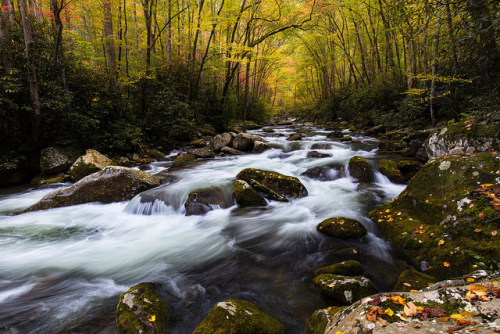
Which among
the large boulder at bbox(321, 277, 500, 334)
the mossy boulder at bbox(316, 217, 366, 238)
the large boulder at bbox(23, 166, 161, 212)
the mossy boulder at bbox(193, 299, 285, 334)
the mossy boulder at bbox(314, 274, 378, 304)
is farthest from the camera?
the large boulder at bbox(23, 166, 161, 212)

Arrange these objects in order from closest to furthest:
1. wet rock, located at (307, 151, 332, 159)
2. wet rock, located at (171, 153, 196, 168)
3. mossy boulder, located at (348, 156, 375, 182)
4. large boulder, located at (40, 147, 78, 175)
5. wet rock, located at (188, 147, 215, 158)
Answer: mossy boulder, located at (348, 156, 375, 182) < large boulder, located at (40, 147, 78, 175) < wet rock, located at (171, 153, 196, 168) < wet rock, located at (307, 151, 332, 159) < wet rock, located at (188, 147, 215, 158)

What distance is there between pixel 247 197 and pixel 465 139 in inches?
227

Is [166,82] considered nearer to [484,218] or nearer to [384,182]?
[384,182]

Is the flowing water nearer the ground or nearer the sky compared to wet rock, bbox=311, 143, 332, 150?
nearer the ground

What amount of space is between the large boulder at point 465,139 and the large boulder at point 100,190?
8615mm

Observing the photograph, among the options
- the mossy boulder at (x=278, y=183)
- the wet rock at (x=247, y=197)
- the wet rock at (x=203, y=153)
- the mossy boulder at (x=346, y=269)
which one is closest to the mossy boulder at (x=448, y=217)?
the mossy boulder at (x=346, y=269)

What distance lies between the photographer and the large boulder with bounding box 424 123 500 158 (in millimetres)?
5539

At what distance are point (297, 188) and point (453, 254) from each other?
3.85m

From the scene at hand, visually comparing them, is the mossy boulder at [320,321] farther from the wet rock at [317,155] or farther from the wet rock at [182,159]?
the wet rock at [317,155]

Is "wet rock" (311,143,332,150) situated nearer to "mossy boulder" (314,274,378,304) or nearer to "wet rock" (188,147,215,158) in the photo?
"wet rock" (188,147,215,158)

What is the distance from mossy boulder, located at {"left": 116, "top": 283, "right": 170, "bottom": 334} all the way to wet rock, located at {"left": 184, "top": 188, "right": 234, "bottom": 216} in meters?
3.08

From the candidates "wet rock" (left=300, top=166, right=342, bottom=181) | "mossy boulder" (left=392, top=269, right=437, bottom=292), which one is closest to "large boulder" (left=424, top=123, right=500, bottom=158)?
"wet rock" (left=300, top=166, right=342, bottom=181)

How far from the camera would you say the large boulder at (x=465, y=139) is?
5539 mm

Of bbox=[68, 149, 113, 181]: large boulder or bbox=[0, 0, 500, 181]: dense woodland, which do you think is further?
bbox=[68, 149, 113, 181]: large boulder
